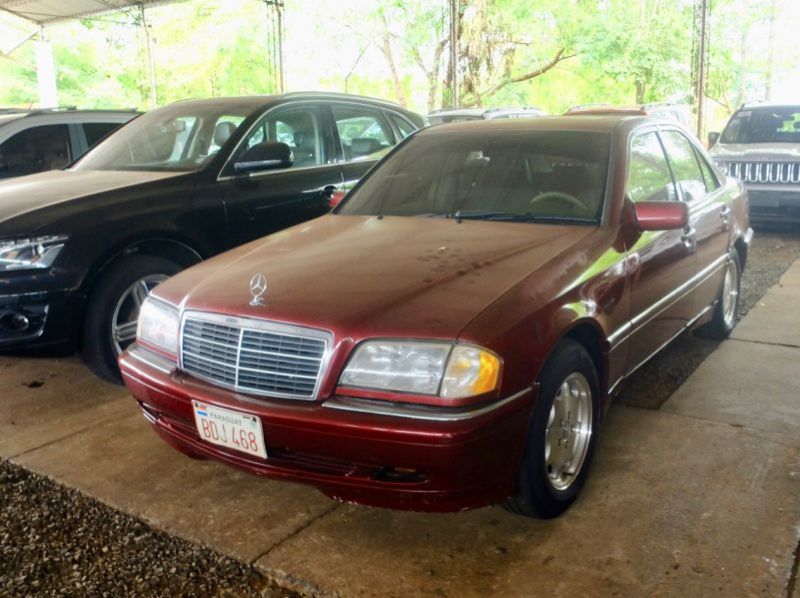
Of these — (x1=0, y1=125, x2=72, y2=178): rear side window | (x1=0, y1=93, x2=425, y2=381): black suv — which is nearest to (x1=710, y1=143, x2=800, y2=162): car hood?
(x1=0, y1=93, x2=425, y2=381): black suv

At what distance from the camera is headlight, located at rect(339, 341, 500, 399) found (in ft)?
7.63

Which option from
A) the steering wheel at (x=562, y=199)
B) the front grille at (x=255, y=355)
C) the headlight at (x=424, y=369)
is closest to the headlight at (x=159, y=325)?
the front grille at (x=255, y=355)

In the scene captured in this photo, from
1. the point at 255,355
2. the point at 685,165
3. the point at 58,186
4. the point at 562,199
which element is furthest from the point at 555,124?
the point at 58,186

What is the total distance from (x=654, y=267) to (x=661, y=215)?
38 centimetres

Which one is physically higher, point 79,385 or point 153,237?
point 153,237

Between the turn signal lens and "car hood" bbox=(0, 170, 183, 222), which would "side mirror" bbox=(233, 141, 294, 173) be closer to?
"car hood" bbox=(0, 170, 183, 222)

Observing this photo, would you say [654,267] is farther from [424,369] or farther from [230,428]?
[230,428]

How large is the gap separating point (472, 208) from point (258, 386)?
1.43 meters

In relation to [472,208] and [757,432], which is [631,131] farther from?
[757,432]

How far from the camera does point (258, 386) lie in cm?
254

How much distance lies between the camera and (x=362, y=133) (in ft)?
19.0

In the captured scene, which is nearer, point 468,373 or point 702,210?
point 468,373

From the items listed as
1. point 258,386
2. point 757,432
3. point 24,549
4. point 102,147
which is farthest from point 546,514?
point 102,147

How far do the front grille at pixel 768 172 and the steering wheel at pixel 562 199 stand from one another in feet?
19.9
